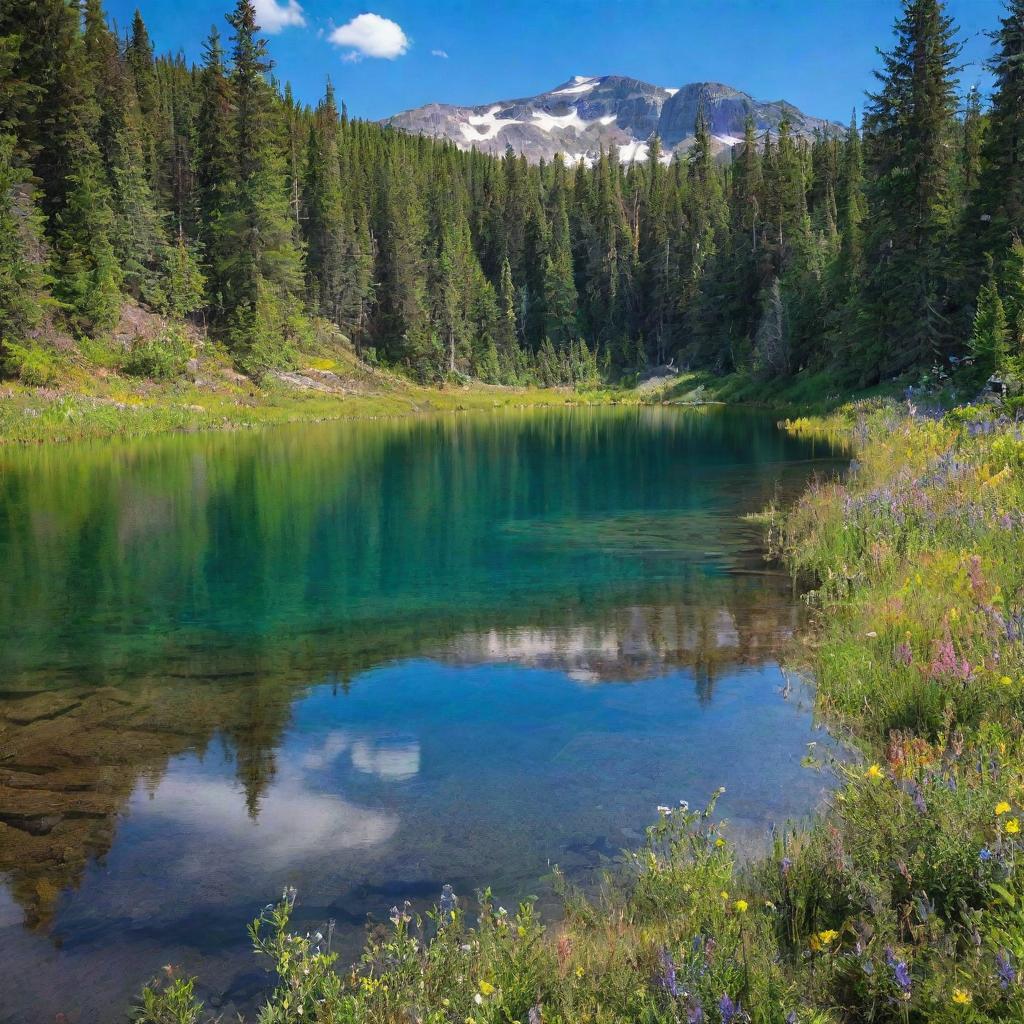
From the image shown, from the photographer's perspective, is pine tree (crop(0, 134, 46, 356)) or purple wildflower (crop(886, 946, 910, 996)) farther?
pine tree (crop(0, 134, 46, 356))

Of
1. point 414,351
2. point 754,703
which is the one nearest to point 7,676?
point 754,703

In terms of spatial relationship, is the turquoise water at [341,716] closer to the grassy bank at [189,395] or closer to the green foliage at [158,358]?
the grassy bank at [189,395]

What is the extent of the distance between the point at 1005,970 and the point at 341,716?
639 centimetres

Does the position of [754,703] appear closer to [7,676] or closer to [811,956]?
[811,956]

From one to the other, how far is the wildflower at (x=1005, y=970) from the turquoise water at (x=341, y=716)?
2614 mm

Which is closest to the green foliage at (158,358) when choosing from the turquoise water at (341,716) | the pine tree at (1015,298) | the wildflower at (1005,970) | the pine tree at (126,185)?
the pine tree at (126,185)


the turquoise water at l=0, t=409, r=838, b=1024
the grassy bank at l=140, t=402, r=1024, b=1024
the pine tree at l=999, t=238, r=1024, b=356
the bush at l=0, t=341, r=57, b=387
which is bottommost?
the turquoise water at l=0, t=409, r=838, b=1024

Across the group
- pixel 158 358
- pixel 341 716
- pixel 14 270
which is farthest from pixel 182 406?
pixel 341 716

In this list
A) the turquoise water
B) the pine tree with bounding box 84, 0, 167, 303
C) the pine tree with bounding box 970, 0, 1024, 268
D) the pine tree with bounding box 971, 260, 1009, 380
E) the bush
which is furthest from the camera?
the pine tree with bounding box 84, 0, 167, 303

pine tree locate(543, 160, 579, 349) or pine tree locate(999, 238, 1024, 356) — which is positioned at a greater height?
pine tree locate(543, 160, 579, 349)

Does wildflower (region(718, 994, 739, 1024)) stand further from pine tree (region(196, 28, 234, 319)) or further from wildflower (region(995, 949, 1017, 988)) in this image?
pine tree (region(196, 28, 234, 319))

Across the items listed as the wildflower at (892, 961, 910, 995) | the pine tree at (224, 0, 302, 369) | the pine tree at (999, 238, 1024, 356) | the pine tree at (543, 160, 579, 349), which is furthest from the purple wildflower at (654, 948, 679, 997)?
the pine tree at (543, 160, 579, 349)

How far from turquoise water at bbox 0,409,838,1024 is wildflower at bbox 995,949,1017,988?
2614 mm

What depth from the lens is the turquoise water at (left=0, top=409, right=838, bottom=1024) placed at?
5.37m
